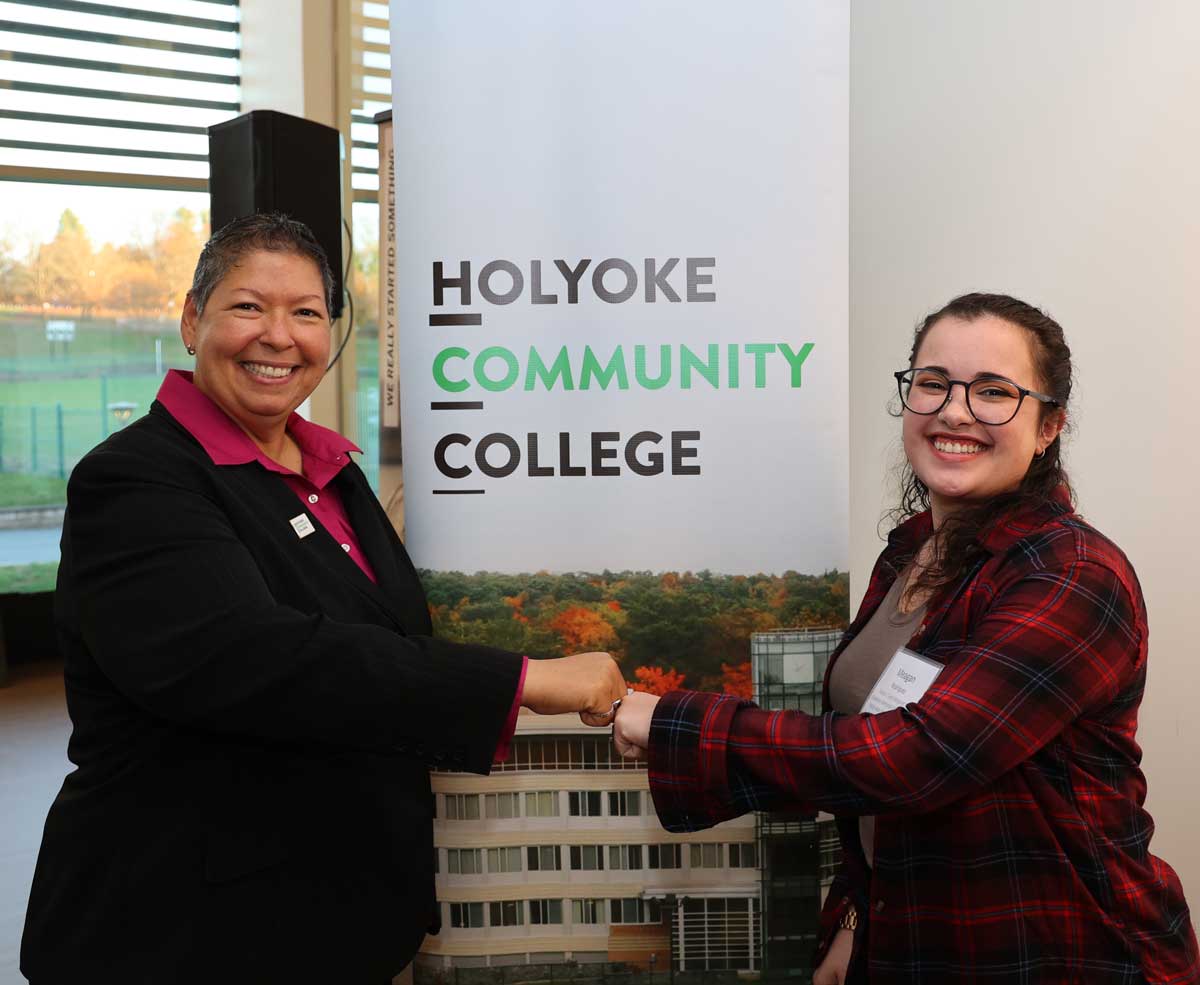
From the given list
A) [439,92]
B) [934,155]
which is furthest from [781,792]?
[934,155]

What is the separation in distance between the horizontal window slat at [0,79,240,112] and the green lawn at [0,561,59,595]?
272 cm

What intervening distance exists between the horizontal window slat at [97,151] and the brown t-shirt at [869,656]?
6.15 meters

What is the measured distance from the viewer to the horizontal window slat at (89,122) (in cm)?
637

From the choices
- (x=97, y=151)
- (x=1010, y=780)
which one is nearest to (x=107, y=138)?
(x=97, y=151)

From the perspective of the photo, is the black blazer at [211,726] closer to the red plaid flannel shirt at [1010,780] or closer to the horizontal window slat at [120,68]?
the red plaid flannel shirt at [1010,780]

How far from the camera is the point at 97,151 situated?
6.62m

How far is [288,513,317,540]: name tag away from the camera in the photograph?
1.71m

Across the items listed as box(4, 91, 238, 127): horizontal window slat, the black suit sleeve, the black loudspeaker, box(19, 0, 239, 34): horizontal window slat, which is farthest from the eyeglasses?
box(19, 0, 239, 34): horizontal window slat

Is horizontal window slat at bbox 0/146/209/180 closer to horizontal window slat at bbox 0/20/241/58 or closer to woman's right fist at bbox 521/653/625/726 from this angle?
horizontal window slat at bbox 0/20/241/58

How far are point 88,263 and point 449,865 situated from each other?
575 centimetres

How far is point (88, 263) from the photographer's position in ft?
22.3

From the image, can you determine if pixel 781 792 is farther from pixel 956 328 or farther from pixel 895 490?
pixel 895 490

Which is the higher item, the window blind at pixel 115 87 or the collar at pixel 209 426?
the window blind at pixel 115 87

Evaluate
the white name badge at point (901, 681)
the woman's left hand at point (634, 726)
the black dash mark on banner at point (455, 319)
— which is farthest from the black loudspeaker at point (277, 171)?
the white name badge at point (901, 681)
